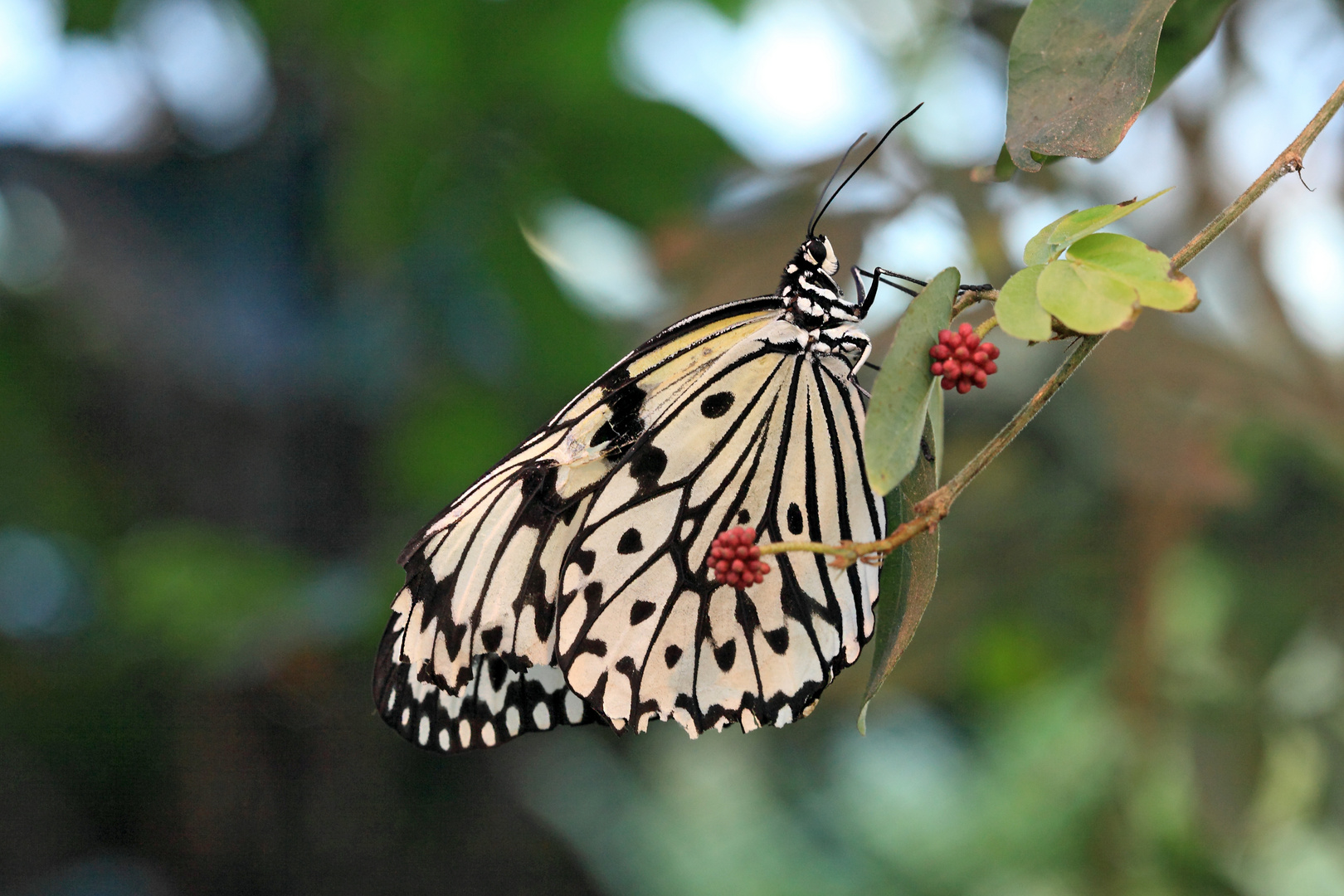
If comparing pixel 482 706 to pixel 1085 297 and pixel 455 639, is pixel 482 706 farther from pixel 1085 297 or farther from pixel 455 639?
pixel 1085 297

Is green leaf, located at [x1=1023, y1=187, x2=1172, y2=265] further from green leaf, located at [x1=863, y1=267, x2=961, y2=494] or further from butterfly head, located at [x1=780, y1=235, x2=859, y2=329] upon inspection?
butterfly head, located at [x1=780, y1=235, x2=859, y2=329]

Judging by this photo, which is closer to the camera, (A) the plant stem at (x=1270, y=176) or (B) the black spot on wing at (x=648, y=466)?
(A) the plant stem at (x=1270, y=176)

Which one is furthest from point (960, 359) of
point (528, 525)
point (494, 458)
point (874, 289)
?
point (494, 458)

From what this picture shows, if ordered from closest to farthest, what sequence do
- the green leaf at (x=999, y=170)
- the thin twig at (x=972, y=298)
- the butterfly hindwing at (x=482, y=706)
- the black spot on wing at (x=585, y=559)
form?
the thin twig at (x=972, y=298)
the green leaf at (x=999, y=170)
the black spot on wing at (x=585, y=559)
the butterfly hindwing at (x=482, y=706)

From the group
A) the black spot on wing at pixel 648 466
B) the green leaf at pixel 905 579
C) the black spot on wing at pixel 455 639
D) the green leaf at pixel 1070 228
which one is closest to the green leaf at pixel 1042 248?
the green leaf at pixel 1070 228

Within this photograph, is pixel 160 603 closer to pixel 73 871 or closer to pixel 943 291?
pixel 73 871

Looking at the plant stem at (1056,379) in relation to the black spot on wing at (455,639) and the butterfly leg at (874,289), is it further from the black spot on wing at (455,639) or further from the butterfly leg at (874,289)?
the black spot on wing at (455,639)
